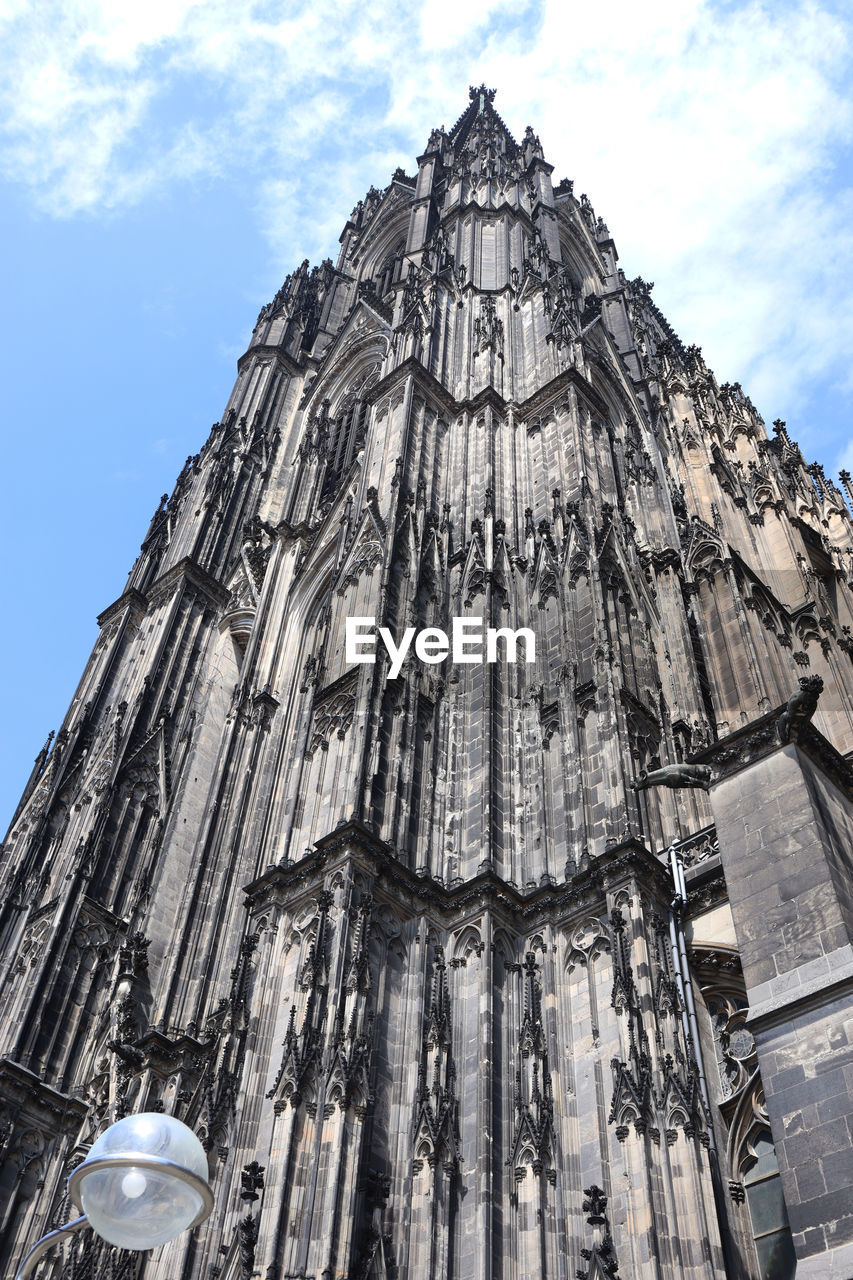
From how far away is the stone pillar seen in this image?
9.22 m

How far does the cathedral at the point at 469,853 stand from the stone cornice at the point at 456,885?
0.18 ft

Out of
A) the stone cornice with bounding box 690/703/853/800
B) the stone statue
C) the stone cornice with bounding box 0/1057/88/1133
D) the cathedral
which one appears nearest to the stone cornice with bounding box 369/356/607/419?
the cathedral

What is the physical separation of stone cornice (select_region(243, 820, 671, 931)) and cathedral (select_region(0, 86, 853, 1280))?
0.18 feet

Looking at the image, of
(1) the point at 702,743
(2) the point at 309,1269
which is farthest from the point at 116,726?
(2) the point at 309,1269

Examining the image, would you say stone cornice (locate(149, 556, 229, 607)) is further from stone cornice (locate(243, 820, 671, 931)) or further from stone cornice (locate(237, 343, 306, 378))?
stone cornice (locate(243, 820, 671, 931))

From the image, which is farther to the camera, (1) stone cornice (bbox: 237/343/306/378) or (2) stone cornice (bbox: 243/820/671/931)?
(1) stone cornice (bbox: 237/343/306/378)

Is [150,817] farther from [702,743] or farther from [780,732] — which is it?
[780,732]

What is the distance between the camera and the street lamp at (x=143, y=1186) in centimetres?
666

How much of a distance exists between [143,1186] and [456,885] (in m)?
9.72

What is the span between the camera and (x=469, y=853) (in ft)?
55.0

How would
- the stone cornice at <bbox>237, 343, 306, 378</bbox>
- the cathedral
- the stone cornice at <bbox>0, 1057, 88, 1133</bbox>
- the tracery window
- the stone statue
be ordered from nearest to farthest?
the stone statue
the cathedral
the tracery window
the stone cornice at <bbox>0, 1057, 88, 1133</bbox>
the stone cornice at <bbox>237, 343, 306, 378</bbox>

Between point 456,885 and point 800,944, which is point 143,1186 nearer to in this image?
point 800,944

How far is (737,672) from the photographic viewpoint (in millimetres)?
22953

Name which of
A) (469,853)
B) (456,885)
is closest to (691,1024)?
(456,885)
